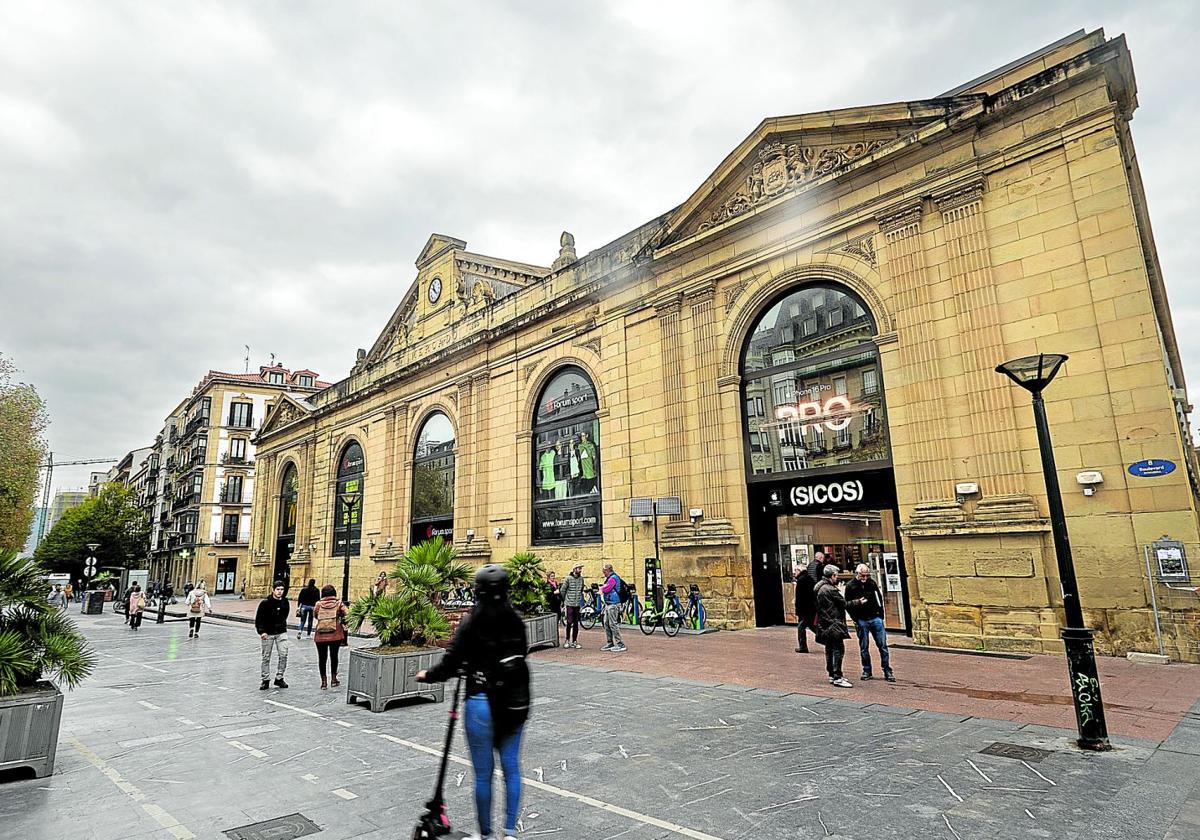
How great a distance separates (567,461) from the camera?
2344cm

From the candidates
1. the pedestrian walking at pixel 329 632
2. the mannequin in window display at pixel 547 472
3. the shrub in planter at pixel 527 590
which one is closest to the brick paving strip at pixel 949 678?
the shrub in planter at pixel 527 590

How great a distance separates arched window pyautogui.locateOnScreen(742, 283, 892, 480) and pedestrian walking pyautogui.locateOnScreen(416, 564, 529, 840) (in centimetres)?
1301

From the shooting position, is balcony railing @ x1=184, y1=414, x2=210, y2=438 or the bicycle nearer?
the bicycle

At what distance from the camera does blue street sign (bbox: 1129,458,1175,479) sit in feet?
36.6

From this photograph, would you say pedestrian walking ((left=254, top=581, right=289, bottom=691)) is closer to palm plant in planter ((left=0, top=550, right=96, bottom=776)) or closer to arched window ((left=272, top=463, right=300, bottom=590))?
palm plant in planter ((left=0, top=550, right=96, bottom=776))

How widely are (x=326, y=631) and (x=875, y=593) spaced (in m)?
9.27

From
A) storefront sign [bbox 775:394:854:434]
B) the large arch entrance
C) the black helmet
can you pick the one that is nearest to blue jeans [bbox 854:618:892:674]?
the large arch entrance

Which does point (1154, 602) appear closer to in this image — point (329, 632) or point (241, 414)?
point (329, 632)

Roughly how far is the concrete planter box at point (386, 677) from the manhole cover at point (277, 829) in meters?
4.22

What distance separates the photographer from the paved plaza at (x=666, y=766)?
4816 mm

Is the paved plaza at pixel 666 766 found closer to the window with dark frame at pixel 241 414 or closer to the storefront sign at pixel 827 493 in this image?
the storefront sign at pixel 827 493

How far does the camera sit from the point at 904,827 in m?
4.65

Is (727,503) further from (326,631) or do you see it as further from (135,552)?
(135,552)

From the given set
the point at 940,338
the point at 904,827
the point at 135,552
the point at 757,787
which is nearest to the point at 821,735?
the point at 757,787
